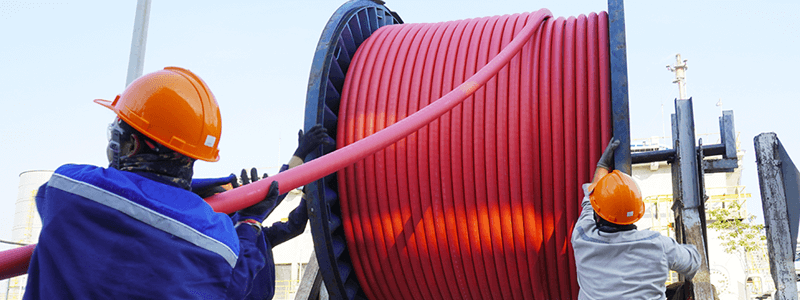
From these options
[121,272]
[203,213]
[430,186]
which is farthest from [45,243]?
[430,186]

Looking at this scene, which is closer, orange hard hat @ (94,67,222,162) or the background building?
orange hard hat @ (94,67,222,162)

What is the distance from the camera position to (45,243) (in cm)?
141

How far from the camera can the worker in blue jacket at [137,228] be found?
139 cm

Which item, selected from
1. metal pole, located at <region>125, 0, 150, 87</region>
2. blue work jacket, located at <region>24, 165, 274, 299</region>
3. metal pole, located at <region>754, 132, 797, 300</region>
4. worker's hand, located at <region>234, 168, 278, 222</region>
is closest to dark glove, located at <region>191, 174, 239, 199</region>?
worker's hand, located at <region>234, 168, 278, 222</region>

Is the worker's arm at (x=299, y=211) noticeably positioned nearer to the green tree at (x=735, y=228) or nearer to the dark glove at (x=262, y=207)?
the dark glove at (x=262, y=207)

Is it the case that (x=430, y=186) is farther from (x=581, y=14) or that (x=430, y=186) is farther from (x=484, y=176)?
(x=581, y=14)

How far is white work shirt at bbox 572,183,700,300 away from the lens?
9.21 feet

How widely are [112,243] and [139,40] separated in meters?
4.18

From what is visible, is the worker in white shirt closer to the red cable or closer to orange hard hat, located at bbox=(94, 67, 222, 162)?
the red cable

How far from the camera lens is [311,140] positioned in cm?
333

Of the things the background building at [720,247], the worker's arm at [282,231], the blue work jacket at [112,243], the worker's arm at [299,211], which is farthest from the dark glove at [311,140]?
the background building at [720,247]

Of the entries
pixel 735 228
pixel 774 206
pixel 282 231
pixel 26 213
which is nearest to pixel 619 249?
pixel 774 206

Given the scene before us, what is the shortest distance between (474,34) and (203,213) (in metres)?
2.73

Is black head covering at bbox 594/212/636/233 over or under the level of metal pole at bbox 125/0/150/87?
under
